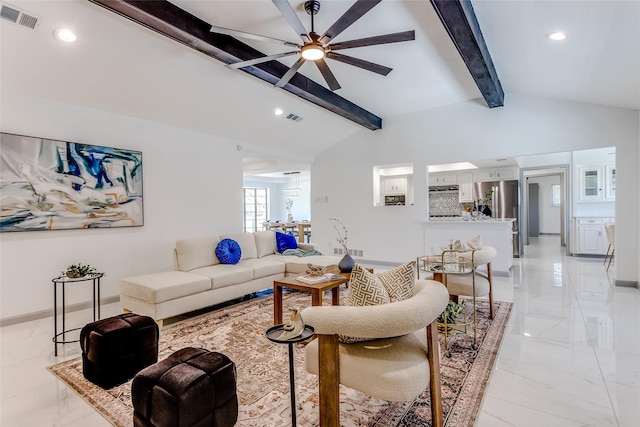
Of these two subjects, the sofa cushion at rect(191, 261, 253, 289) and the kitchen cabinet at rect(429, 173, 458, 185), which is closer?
the sofa cushion at rect(191, 261, 253, 289)

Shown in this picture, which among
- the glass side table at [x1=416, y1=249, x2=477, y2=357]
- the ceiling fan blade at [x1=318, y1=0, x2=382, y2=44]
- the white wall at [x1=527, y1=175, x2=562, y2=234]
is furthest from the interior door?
the ceiling fan blade at [x1=318, y1=0, x2=382, y2=44]

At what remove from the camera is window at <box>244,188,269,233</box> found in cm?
1221

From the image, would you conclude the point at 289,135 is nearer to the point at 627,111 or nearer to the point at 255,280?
the point at 255,280

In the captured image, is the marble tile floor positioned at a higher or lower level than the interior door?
lower

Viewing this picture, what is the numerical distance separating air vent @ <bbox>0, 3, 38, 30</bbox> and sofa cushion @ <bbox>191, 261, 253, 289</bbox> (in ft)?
9.01

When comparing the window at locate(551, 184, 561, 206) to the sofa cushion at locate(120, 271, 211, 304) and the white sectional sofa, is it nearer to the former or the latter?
the white sectional sofa

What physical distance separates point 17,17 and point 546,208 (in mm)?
14329

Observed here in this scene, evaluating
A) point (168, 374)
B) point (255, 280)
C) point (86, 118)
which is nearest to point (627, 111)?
point (255, 280)

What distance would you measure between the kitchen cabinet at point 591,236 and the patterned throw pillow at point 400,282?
7.46 metres

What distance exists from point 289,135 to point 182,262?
3.34 meters

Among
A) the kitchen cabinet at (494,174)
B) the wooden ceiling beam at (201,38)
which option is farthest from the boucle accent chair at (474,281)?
the kitchen cabinet at (494,174)

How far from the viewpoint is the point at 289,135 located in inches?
250

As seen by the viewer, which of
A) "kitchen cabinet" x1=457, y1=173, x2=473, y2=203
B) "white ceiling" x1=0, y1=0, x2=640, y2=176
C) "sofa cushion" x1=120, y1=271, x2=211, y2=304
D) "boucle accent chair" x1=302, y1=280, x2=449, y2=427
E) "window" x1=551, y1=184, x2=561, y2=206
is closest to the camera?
"boucle accent chair" x1=302, y1=280, x2=449, y2=427

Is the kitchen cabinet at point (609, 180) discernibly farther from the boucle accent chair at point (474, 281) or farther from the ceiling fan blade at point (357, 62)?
the ceiling fan blade at point (357, 62)
